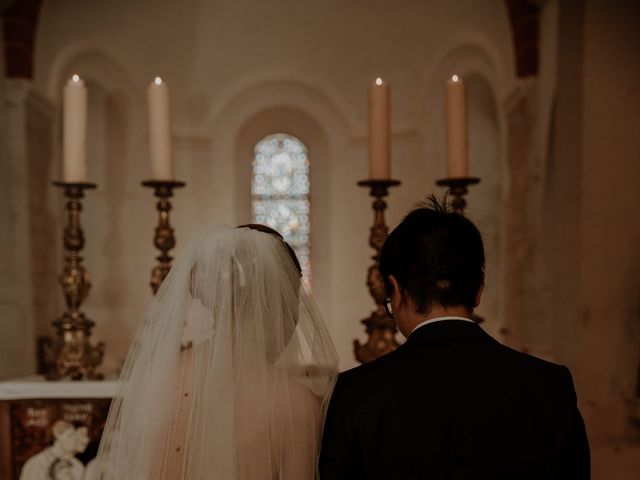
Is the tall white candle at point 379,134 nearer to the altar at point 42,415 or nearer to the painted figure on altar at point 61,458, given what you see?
the altar at point 42,415

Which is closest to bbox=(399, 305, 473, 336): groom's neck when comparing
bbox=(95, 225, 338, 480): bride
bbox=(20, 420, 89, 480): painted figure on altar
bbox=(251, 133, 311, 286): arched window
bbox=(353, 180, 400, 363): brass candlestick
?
bbox=(95, 225, 338, 480): bride

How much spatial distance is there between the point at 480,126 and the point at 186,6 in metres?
2.44

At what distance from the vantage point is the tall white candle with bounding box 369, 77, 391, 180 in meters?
2.66

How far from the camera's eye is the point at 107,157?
514 centimetres

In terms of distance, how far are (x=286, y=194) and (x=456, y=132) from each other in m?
3.03

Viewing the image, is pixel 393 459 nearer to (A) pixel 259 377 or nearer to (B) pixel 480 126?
(A) pixel 259 377

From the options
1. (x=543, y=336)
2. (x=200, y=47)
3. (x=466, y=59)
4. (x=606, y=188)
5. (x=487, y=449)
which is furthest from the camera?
(x=200, y=47)

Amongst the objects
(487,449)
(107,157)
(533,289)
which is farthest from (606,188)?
(107,157)

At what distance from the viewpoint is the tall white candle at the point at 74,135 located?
8.57 feet

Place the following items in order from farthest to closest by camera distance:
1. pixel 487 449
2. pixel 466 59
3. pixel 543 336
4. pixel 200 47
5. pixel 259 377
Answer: pixel 200 47 < pixel 466 59 < pixel 543 336 < pixel 259 377 < pixel 487 449

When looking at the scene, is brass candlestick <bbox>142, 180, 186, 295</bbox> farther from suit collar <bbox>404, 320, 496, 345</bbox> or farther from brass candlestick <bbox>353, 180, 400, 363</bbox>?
suit collar <bbox>404, 320, 496, 345</bbox>

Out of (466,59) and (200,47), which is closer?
(466,59)

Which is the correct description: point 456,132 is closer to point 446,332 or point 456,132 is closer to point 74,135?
point 446,332

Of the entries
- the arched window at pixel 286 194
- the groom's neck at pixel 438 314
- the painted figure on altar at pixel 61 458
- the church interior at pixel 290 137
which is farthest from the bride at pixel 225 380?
the arched window at pixel 286 194
